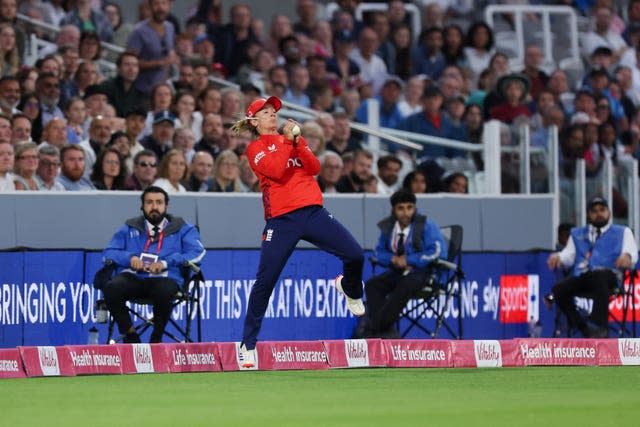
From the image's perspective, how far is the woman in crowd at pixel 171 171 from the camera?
15953 millimetres

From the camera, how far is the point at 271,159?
12.3 metres

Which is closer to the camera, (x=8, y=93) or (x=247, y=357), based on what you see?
(x=247, y=357)

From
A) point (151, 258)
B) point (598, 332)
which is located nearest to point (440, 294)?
point (598, 332)

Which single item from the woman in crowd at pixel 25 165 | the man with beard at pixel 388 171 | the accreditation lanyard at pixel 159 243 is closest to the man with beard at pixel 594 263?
the man with beard at pixel 388 171

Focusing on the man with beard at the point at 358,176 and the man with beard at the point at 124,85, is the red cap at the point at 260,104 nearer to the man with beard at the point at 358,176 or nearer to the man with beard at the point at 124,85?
the man with beard at the point at 358,176

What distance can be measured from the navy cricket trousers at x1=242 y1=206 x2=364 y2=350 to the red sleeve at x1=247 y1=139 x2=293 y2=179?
0.35 m

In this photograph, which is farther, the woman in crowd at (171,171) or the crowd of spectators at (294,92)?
the crowd of spectators at (294,92)

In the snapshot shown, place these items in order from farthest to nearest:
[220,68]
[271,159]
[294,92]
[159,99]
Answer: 1. [220,68]
2. [294,92]
3. [159,99]
4. [271,159]

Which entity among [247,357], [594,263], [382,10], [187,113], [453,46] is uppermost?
[382,10]

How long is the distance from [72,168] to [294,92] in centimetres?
503

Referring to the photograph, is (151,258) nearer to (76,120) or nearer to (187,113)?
(76,120)

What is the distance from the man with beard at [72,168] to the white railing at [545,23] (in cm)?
999

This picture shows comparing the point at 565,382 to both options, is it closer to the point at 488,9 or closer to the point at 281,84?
the point at 281,84

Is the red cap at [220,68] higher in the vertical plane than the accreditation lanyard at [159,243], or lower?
higher
